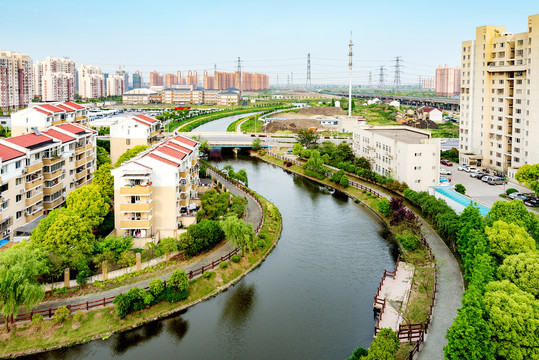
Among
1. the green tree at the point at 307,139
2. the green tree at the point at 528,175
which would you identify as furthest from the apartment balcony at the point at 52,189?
the green tree at the point at 307,139

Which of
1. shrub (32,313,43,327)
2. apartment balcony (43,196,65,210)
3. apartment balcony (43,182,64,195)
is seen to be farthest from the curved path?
apartment balcony (43,182,64,195)

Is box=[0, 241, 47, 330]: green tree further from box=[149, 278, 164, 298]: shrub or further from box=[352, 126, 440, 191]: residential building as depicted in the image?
box=[352, 126, 440, 191]: residential building

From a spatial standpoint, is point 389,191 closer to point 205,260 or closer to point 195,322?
point 205,260

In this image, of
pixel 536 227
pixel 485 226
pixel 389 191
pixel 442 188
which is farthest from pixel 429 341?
pixel 389 191

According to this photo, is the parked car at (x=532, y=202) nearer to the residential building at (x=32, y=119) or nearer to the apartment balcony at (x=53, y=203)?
Answer: the apartment balcony at (x=53, y=203)

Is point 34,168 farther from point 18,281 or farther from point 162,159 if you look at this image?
point 18,281

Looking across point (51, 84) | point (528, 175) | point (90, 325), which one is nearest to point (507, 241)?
point (90, 325)
